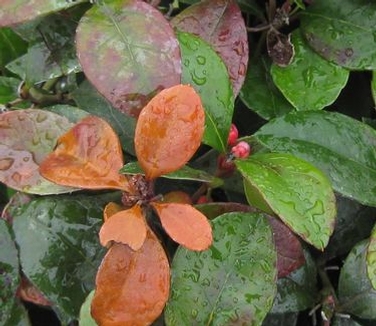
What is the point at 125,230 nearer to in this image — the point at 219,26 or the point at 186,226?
the point at 186,226

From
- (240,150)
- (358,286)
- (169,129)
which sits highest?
(169,129)

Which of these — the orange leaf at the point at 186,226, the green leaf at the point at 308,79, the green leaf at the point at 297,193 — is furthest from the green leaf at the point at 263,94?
the orange leaf at the point at 186,226

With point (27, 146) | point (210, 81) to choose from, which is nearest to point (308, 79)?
point (210, 81)

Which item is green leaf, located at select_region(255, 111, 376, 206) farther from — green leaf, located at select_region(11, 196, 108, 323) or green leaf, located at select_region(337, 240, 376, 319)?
green leaf, located at select_region(11, 196, 108, 323)

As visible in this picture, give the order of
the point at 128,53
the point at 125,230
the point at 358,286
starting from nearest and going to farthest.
Result: the point at 125,230, the point at 128,53, the point at 358,286

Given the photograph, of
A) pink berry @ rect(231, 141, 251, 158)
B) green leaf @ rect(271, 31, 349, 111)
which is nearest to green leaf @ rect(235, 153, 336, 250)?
pink berry @ rect(231, 141, 251, 158)

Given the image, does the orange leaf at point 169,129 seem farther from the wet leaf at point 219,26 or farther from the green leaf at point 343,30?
the green leaf at point 343,30
